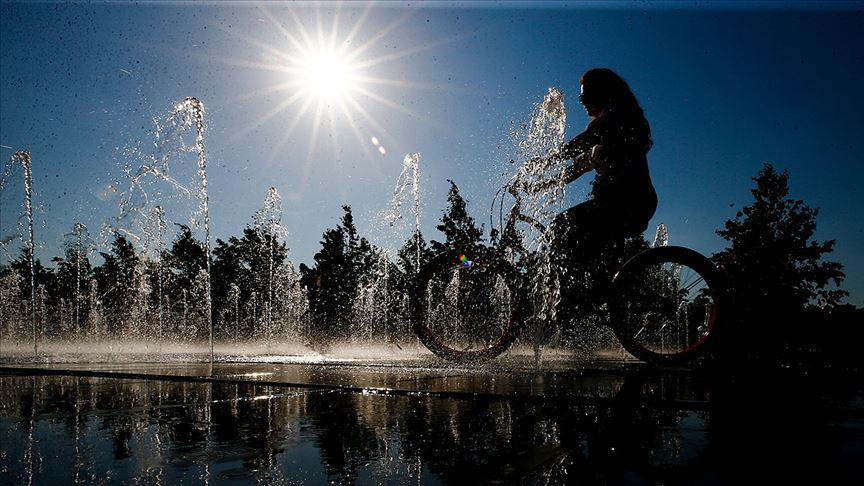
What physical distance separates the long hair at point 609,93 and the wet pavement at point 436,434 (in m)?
1.98

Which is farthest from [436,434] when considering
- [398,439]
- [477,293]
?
[477,293]

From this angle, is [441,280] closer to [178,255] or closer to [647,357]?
A: [647,357]

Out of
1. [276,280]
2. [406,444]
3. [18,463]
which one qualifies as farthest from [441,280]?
[276,280]

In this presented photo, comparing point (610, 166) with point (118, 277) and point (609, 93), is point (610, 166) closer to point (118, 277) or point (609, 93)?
point (609, 93)

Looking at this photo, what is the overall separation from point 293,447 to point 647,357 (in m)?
3.42

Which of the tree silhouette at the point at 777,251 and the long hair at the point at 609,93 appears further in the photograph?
the tree silhouette at the point at 777,251

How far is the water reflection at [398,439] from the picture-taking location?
1578mm

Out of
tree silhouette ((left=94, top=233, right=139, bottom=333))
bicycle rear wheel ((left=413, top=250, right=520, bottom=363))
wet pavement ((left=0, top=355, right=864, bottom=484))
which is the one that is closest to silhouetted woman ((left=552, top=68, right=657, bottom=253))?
bicycle rear wheel ((left=413, top=250, right=520, bottom=363))

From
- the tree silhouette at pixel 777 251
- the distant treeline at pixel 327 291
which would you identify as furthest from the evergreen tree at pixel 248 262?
the tree silhouette at pixel 777 251

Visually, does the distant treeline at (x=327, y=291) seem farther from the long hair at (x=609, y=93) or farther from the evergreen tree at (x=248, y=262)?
the long hair at (x=609, y=93)

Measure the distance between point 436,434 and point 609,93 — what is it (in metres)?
3.06

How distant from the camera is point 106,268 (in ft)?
133

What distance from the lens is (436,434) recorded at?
2.14 meters

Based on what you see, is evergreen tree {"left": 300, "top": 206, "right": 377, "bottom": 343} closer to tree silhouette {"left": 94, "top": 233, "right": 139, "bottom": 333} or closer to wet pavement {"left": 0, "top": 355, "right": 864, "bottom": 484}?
tree silhouette {"left": 94, "top": 233, "right": 139, "bottom": 333}
